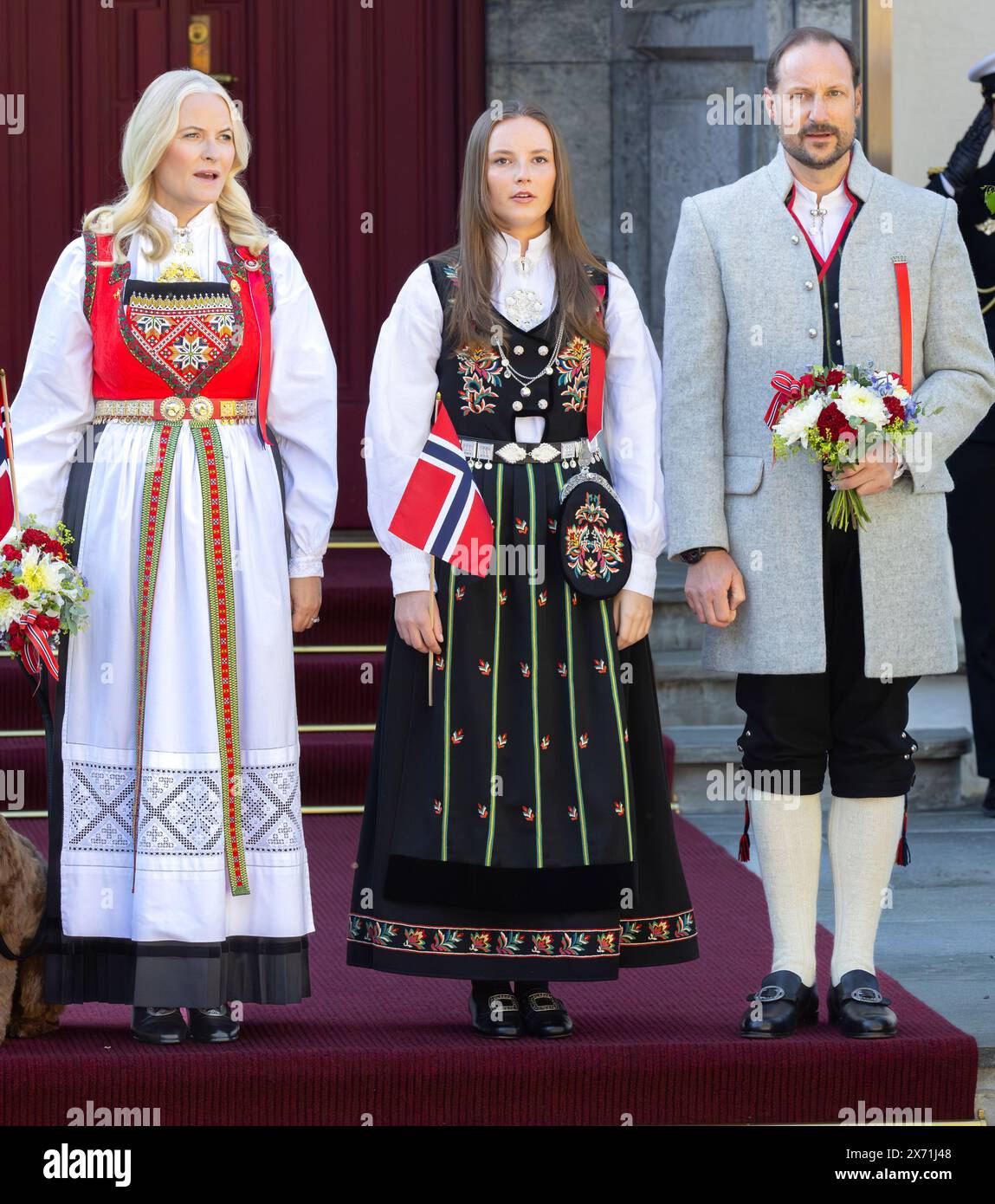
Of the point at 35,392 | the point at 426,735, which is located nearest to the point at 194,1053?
the point at 426,735

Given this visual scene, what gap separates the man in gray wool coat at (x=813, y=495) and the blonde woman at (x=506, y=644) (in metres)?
0.19

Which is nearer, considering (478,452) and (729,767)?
(478,452)

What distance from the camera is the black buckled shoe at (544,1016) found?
3.42 meters

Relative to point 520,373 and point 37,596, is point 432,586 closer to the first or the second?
point 520,373

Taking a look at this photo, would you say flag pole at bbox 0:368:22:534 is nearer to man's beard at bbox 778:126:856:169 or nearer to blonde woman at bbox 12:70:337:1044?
blonde woman at bbox 12:70:337:1044

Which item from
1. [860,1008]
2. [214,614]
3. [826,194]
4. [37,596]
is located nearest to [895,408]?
[826,194]

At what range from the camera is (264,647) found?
11.0 ft

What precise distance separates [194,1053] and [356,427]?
3.81 m

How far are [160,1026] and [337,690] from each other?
233 centimetres

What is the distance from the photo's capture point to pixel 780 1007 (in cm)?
344

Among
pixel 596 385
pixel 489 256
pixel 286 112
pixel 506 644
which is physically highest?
pixel 286 112

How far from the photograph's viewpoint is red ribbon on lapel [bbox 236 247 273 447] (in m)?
3.40

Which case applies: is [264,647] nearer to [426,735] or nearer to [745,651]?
[426,735]
